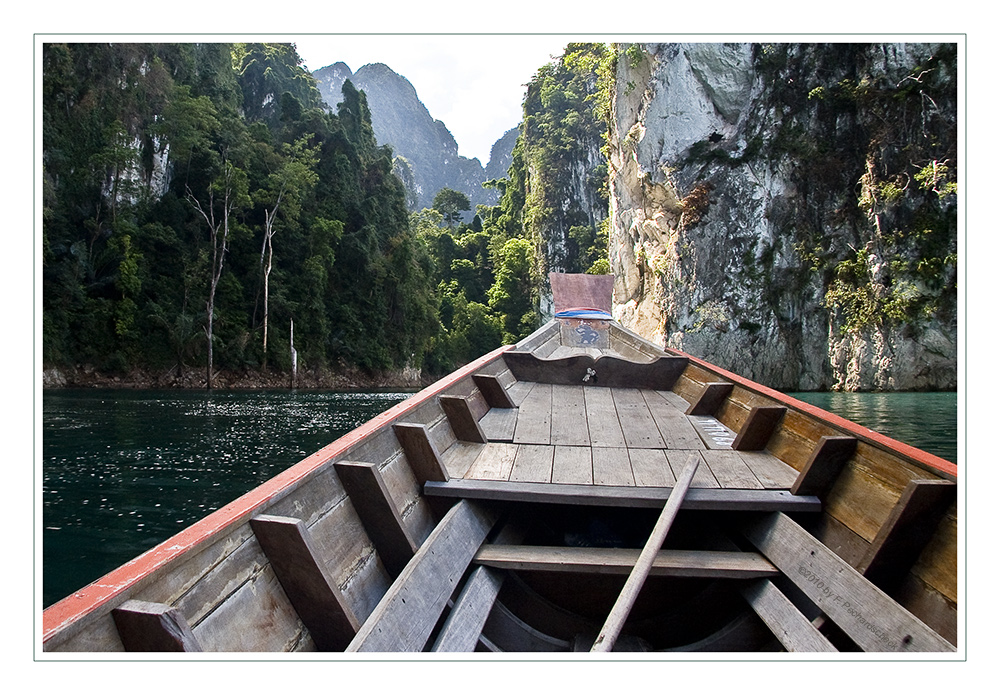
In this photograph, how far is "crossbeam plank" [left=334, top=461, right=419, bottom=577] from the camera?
1604mm

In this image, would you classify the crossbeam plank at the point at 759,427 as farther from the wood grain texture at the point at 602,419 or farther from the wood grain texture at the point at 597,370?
the wood grain texture at the point at 597,370

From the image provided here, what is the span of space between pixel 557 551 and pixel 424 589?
0.48 m

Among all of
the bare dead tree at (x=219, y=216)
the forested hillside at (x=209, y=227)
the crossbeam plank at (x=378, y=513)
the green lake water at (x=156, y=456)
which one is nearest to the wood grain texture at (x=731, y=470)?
the crossbeam plank at (x=378, y=513)

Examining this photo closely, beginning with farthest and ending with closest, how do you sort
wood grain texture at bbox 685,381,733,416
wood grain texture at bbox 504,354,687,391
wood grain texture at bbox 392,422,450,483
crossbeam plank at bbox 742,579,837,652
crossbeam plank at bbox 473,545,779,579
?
wood grain texture at bbox 504,354,687,391 < wood grain texture at bbox 685,381,733,416 < wood grain texture at bbox 392,422,450,483 < crossbeam plank at bbox 473,545,779,579 < crossbeam plank at bbox 742,579,837,652

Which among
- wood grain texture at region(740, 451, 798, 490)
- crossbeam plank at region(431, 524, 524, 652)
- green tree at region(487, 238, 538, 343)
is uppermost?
green tree at region(487, 238, 538, 343)

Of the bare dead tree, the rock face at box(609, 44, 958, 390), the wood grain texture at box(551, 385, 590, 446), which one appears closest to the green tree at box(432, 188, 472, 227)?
the rock face at box(609, 44, 958, 390)

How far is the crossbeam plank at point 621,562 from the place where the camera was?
5.22 ft

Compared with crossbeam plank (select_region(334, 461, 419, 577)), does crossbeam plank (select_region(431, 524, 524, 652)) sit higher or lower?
lower

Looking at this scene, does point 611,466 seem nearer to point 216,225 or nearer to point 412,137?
point 216,225

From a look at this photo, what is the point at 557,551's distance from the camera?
68.7 inches

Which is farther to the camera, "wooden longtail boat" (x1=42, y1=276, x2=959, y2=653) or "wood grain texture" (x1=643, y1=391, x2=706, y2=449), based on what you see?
"wood grain texture" (x1=643, y1=391, x2=706, y2=449)

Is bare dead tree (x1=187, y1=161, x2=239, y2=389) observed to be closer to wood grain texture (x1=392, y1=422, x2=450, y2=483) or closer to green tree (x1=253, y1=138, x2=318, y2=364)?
green tree (x1=253, y1=138, x2=318, y2=364)

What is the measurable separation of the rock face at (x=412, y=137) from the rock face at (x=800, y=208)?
123ft
